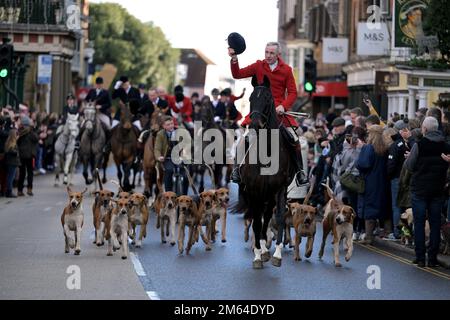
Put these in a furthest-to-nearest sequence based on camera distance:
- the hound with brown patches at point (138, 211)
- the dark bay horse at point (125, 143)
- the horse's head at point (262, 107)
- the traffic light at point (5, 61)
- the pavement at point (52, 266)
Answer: the traffic light at point (5, 61), the dark bay horse at point (125, 143), the hound with brown patches at point (138, 211), the horse's head at point (262, 107), the pavement at point (52, 266)

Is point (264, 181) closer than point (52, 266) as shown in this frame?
No

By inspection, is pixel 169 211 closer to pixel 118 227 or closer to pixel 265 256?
pixel 118 227

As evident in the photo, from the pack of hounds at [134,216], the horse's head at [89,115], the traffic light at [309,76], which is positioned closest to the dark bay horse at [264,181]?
the pack of hounds at [134,216]

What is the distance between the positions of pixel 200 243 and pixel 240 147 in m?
3.83

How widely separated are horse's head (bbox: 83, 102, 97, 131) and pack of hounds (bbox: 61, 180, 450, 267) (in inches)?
481

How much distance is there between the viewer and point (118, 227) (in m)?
19.3

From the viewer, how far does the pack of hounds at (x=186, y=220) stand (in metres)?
19.2

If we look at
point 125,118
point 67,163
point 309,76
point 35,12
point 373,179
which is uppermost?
point 35,12

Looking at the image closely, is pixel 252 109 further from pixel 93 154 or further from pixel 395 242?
pixel 93 154

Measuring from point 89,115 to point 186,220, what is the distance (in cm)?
1489

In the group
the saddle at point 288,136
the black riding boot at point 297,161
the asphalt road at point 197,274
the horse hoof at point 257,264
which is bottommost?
the asphalt road at point 197,274

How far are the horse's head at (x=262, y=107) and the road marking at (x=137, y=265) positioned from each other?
7.64 ft

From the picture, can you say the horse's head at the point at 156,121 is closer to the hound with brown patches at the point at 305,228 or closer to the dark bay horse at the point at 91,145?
the dark bay horse at the point at 91,145

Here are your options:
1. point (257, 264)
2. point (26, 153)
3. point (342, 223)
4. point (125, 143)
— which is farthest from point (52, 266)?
point (26, 153)
